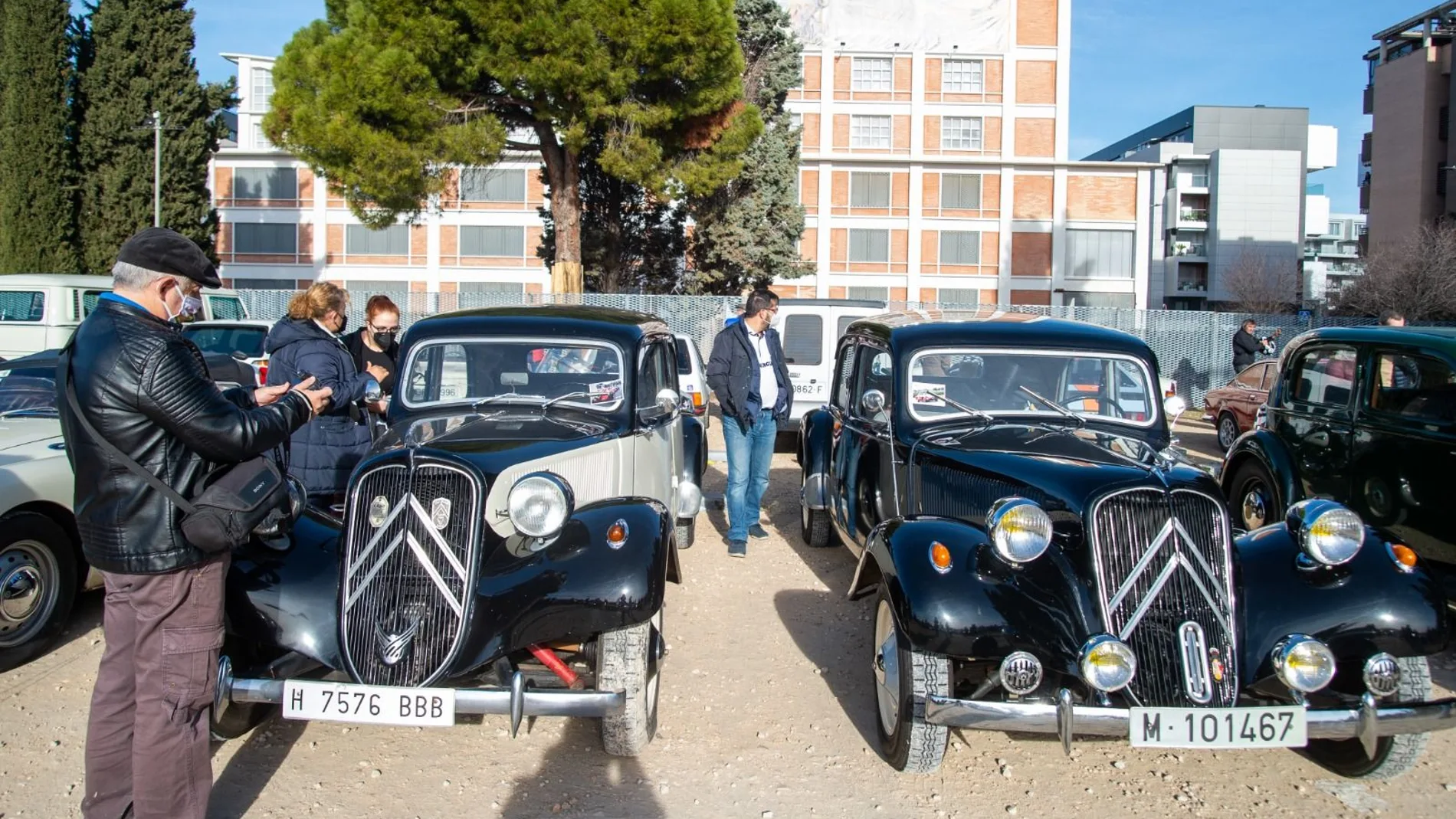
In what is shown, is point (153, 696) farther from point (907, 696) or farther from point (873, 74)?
point (873, 74)

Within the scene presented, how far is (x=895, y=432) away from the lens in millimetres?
5305

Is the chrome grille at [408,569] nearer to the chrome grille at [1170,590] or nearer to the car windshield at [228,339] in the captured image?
the chrome grille at [1170,590]

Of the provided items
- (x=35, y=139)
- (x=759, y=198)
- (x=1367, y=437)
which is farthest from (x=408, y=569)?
(x=35, y=139)

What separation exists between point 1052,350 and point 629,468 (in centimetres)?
239

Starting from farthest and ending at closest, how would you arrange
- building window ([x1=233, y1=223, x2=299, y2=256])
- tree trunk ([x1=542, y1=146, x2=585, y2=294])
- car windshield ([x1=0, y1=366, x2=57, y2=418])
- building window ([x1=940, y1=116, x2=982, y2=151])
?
building window ([x1=940, y1=116, x2=982, y2=151]) → building window ([x1=233, y1=223, x2=299, y2=256]) → tree trunk ([x1=542, y1=146, x2=585, y2=294]) → car windshield ([x1=0, y1=366, x2=57, y2=418])

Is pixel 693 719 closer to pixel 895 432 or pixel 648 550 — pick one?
pixel 648 550

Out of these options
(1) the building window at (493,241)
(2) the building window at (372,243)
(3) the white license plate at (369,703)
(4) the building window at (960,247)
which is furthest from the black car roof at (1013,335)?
(2) the building window at (372,243)

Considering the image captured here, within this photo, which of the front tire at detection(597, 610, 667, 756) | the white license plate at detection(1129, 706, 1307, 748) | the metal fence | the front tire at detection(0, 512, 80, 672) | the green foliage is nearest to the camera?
the white license plate at detection(1129, 706, 1307, 748)

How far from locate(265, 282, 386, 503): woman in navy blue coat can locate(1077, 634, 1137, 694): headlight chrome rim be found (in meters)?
4.09

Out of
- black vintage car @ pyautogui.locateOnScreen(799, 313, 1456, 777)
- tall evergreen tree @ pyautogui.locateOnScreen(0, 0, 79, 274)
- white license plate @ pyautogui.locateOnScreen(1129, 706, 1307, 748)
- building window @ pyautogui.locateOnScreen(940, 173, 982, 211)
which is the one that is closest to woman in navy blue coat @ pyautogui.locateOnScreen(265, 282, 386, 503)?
black vintage car @ pyautogui.locateOnScreen(799, 313, 1456, 777)

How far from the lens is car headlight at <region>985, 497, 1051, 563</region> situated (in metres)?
3.73

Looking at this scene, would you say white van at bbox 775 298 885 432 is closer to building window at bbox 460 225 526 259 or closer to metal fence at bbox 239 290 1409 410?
metal fence at bbox 239 290 1409 410

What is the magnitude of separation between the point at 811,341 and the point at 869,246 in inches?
1446

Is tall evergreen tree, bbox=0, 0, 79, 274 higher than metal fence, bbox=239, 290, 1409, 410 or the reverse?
higher
